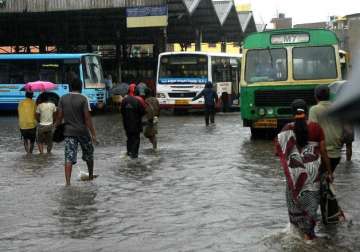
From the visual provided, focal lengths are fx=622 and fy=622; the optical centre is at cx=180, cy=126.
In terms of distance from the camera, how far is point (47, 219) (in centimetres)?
718

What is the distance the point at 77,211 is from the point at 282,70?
8.96 meters

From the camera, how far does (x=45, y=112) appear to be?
1409cm

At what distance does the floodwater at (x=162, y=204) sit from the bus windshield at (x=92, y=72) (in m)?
14.7

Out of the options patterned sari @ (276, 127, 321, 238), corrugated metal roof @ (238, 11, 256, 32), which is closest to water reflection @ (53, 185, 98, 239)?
patterned sari @ (276, 127, 321, 238)

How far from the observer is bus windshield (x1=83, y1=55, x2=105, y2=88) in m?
28.3

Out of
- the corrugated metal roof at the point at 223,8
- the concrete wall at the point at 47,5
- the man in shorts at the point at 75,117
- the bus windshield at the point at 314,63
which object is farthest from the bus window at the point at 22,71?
the man in shorts at the point at 75,117

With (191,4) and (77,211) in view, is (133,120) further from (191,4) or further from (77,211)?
(191,4)

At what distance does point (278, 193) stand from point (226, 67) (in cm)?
2269

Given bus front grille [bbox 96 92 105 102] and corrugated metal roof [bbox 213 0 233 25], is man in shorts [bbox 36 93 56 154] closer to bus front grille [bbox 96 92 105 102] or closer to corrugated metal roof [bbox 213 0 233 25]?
bus front grille [bbox 96 92 105 102]

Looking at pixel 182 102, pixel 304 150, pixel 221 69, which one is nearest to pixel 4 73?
pixel 182 102

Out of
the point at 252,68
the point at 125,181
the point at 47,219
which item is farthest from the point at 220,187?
the point at 252,68

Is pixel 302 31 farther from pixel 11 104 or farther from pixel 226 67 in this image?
pixel 11 104

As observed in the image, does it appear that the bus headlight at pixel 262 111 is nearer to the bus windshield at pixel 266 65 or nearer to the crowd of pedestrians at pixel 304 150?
the bus windshield at pixel 266 65

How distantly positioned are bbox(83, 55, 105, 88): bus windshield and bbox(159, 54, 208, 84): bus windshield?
9.94 feet
